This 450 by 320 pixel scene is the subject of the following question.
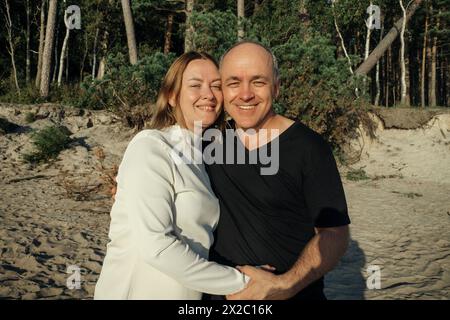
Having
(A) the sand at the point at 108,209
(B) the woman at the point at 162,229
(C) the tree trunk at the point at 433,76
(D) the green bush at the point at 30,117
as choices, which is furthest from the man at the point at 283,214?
(C) the tree trunk at the point at 433,76

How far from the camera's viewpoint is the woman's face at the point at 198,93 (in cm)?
202

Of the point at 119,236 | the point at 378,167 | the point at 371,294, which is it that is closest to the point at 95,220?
the point at 371,294

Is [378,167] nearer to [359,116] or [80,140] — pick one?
[359,116]

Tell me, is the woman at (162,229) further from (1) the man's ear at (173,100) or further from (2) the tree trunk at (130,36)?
(2) the tree trunk at (130,36)

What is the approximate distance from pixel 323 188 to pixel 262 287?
537mm

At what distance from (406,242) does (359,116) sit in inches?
307

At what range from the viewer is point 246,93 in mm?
1962

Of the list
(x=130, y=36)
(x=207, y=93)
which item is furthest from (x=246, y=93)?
(x=130, y=36)

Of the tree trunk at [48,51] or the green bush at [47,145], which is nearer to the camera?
the green bush at [47,145]

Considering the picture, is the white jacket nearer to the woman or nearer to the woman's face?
the woman

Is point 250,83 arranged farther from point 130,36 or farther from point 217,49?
point 130,36

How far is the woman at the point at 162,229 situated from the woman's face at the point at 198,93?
304 mm

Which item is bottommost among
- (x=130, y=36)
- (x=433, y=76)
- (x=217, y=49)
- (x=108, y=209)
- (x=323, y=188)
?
Result: (x=108, y=209)

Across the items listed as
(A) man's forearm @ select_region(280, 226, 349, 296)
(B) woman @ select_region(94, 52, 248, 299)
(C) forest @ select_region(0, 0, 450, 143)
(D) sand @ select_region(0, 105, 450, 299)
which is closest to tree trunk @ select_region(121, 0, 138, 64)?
(C) forest @ select_region(0, 0, 450, 143)
